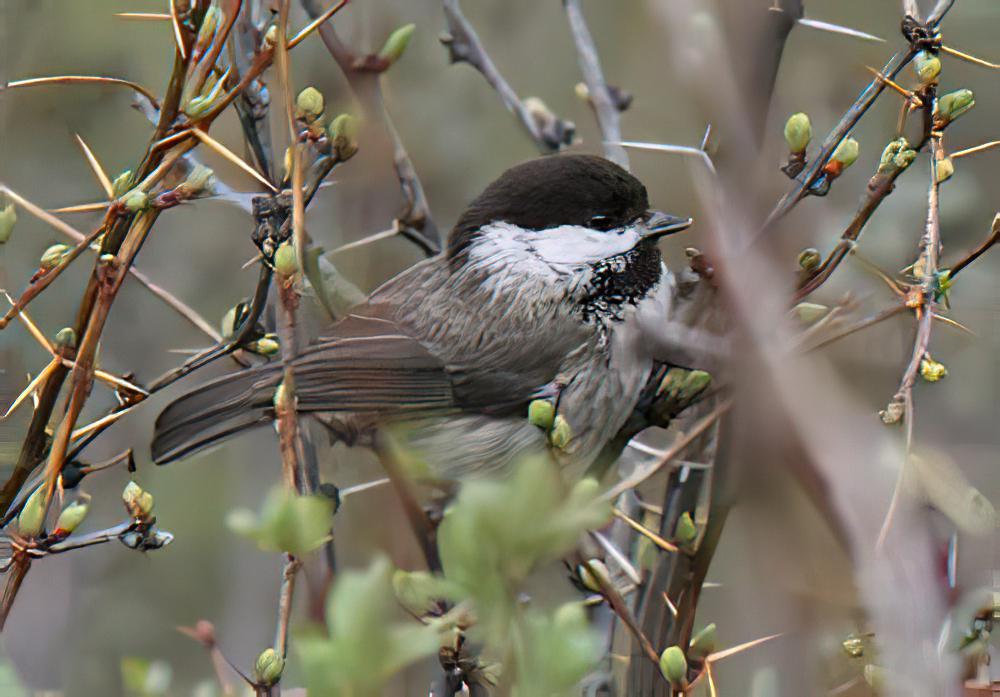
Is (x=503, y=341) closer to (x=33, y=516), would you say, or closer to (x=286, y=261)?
(x=286, y=261)

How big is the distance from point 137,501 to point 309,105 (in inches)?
14.0

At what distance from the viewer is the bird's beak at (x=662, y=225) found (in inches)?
36.9

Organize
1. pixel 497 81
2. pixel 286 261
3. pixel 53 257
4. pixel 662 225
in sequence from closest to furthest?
pixel 286 261 < pixel 53 257 < pixel 662 225 < pixel 497 81

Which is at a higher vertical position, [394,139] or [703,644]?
[394,139]

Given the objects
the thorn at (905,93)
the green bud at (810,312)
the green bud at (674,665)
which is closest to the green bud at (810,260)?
the green bud at (810,312)

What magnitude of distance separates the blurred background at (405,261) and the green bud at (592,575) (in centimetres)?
4

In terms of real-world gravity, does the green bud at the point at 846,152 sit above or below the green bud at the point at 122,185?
above

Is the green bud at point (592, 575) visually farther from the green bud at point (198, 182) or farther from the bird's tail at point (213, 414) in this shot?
the green bud at point (198, 182)

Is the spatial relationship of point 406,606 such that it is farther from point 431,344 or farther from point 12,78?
point 12,78

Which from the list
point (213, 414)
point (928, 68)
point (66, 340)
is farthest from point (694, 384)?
point (66, 340)

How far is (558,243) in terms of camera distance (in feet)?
3.32

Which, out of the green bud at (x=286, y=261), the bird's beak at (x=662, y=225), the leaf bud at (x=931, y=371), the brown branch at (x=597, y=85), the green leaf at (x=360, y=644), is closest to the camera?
the green leaf at (x=360, y=644)

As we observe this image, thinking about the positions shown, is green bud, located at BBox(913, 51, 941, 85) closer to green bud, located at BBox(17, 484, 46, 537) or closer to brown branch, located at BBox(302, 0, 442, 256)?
brown branch, located at BBox(302, 0, 442, 256)

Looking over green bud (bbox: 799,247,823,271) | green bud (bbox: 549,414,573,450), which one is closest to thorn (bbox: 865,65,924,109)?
green bud (bbox: 799,247,823,271)
